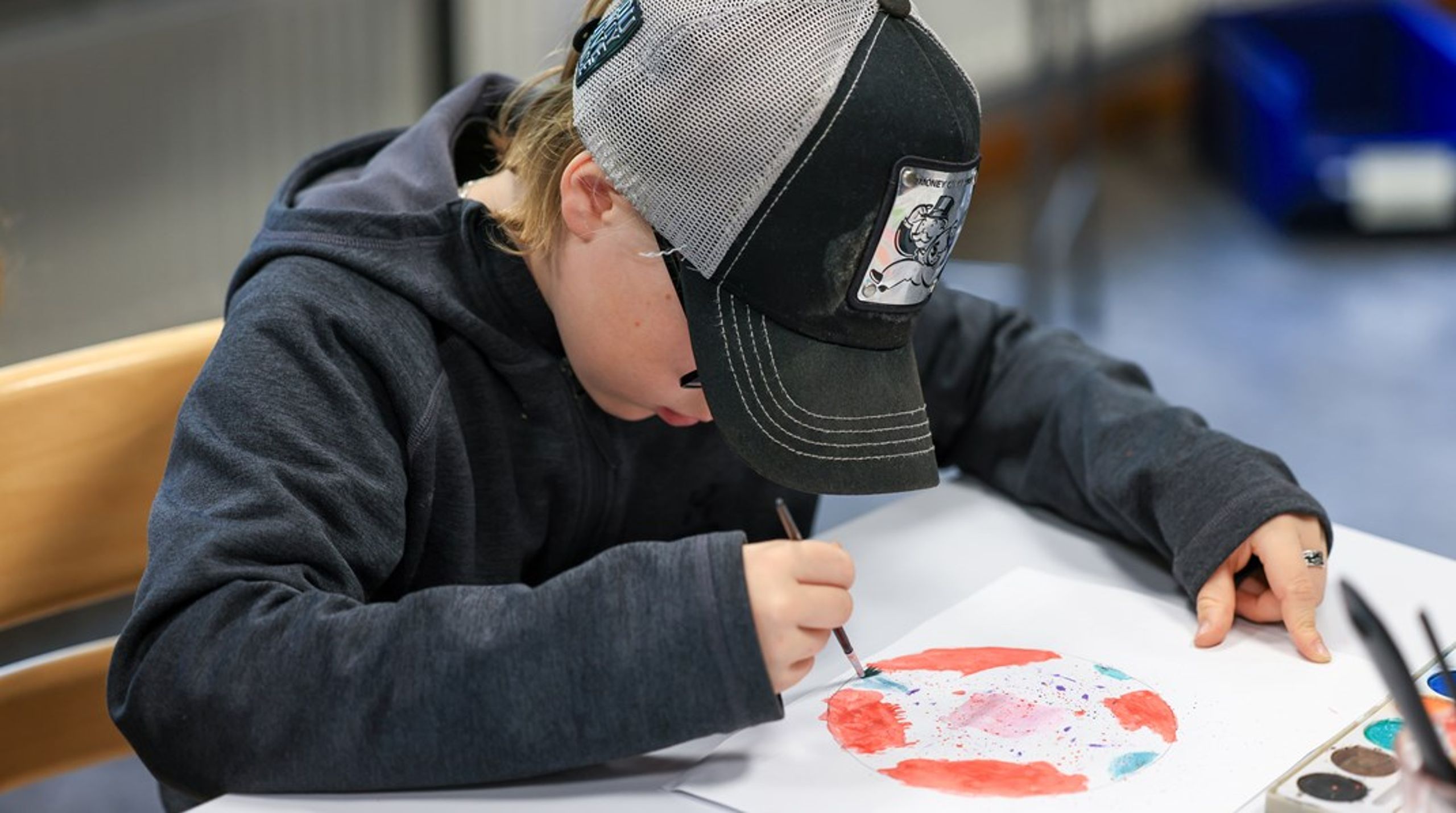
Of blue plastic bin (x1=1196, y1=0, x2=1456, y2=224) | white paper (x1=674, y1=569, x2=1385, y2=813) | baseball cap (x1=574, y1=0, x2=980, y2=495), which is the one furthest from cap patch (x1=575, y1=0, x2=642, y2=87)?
blue plastic bin (x1=1196, y1=0, x2=1456, y2=224)

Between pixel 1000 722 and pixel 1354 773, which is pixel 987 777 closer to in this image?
pixel 1000 722

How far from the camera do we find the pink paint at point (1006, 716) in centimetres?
80

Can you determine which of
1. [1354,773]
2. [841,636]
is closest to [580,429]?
[841,636]

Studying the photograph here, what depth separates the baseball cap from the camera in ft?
2.52

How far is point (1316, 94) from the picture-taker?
3594 mm

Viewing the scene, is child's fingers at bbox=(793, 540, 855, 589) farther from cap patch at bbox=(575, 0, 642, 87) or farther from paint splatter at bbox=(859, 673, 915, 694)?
cap patch at bbox=(575, 0, 642, 87)

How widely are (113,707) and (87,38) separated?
147 centimetres

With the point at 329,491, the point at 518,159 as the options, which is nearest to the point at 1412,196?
the point at 518,159

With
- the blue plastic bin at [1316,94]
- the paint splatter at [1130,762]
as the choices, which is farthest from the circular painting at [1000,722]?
the blue plastic bin at [1316,94]

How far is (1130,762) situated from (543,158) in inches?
17.7

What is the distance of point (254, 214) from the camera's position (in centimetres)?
229

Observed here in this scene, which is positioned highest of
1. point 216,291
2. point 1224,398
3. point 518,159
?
point 518,159

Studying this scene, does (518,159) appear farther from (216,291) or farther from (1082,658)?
(216,291)

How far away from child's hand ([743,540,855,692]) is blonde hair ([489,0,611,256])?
0.26 metres
